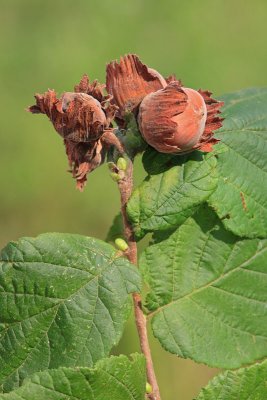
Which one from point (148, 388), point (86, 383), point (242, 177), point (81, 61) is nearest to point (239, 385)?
point (148, 388)

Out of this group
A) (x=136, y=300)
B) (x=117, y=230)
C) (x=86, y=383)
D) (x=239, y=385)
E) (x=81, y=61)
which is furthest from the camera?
(x=81, y=61)

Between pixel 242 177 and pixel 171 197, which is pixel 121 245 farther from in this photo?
pixel 242 177

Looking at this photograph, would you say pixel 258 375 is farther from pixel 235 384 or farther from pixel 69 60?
pixel 69 60

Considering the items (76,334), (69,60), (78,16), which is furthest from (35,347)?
(78,16)

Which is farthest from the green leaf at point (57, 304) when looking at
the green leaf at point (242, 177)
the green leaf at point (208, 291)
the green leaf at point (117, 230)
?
the green leaf at point (117, 230)

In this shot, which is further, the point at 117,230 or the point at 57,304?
the point at 117,230

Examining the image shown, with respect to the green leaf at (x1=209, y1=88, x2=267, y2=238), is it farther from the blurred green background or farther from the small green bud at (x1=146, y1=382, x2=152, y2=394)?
the blurred green background

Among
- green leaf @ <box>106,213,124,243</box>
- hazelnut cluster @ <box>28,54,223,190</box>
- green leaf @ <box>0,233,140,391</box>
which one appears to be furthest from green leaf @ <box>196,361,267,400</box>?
green leaf @ <box>106,213,124,243</box>
